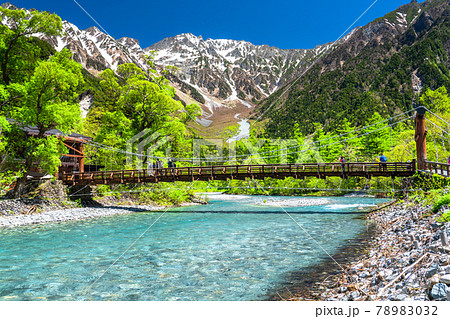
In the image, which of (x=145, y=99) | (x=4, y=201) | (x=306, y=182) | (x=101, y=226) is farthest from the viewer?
(x=306, y=182)

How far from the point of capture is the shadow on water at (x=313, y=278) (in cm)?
606

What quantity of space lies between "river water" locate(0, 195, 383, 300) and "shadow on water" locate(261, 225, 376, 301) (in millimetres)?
219

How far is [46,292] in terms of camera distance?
652cm

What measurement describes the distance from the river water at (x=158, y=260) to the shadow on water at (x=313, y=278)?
0.22 metres

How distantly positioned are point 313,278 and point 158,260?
4.61 m

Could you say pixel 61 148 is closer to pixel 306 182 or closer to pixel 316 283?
pixel 316 283

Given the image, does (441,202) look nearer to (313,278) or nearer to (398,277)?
(313,278)

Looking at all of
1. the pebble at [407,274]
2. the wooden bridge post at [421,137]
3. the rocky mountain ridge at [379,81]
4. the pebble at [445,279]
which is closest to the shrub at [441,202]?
the pebble at [407,274]

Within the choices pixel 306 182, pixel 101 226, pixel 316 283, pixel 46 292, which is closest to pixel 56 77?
pixel 101 226

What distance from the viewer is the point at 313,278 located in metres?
7.09

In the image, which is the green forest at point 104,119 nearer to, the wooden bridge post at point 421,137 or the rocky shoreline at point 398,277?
the wooden bridge post at point 421,137

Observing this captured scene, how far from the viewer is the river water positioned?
6.58 meters

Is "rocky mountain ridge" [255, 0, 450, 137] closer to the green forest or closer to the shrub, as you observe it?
the green forest
